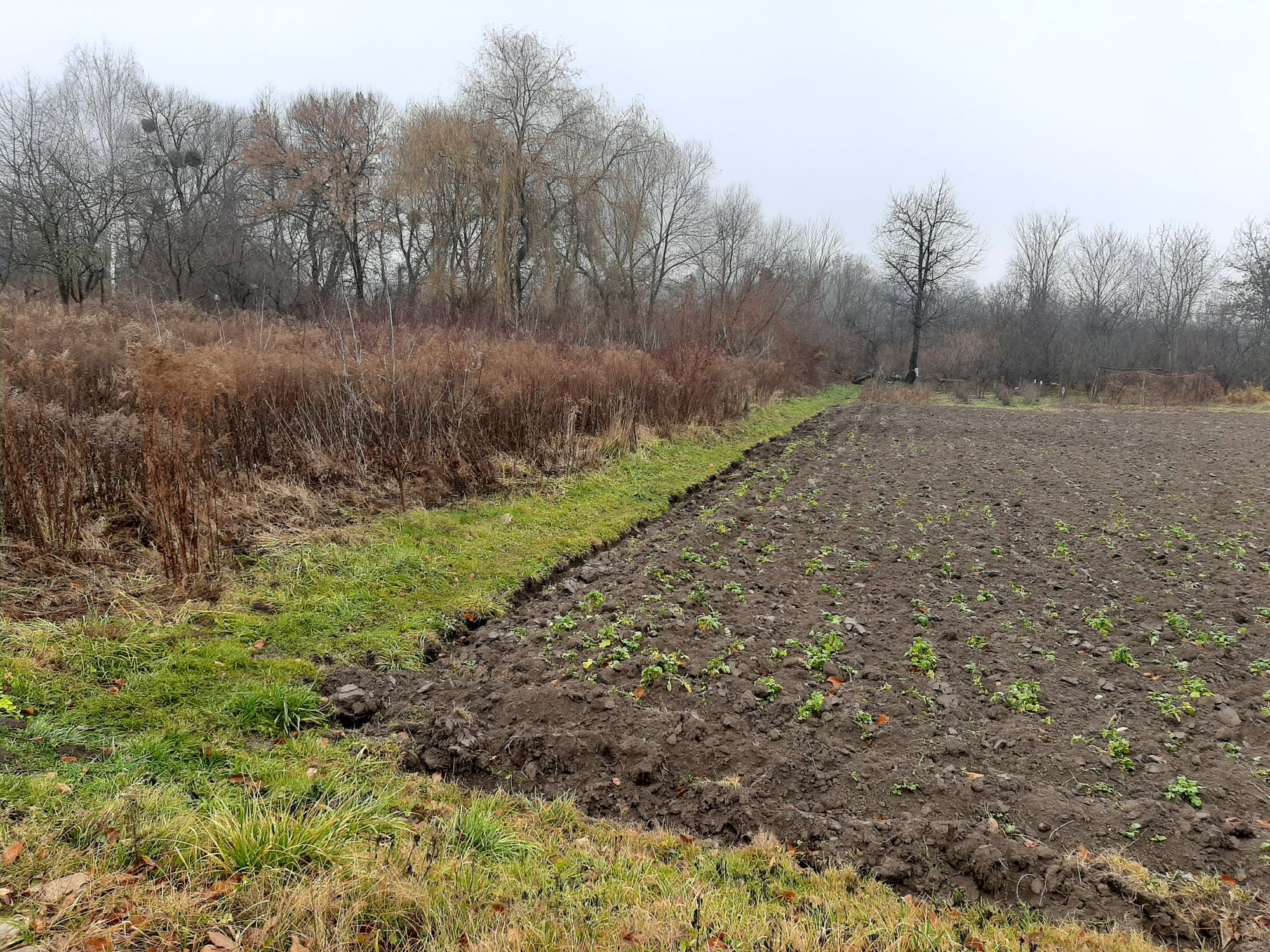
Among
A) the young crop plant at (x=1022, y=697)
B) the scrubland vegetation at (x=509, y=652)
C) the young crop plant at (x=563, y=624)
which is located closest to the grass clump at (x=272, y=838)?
the scrubland vegetation at (x=509, y=652)

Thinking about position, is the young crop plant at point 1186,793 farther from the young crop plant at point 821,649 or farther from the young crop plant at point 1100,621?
the young crop plant at point 1100,621

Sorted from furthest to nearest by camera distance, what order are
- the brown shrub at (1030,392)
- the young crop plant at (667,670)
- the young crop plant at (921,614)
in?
the brown shrub at (1030,392) < the young crop plant at (921,614) < the young crop plant at (667,670)

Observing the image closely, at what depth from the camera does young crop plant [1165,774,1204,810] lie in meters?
3.12

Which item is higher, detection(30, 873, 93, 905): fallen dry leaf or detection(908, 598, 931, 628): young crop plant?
detection(30, 873, 93, 905): fallen dry leaf

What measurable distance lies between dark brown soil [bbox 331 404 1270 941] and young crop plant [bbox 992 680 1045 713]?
0.03 m

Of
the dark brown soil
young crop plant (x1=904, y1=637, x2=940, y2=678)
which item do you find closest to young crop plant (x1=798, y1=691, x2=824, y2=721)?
the dark brown soil

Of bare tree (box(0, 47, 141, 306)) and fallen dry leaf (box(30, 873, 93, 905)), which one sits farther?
bare tree (box(0, 47, 141, 306))

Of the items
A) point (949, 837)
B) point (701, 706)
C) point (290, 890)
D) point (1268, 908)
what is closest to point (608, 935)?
point (290, 890)

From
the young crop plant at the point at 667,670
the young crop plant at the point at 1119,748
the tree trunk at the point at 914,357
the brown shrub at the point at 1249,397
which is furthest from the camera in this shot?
the tree trunk at the point at 914,357

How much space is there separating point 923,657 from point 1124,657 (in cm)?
136

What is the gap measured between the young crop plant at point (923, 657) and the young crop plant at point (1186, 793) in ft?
4.36

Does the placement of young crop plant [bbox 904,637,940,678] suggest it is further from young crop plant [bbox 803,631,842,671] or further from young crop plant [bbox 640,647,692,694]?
young crop plant [bbox 640,647,692,694]

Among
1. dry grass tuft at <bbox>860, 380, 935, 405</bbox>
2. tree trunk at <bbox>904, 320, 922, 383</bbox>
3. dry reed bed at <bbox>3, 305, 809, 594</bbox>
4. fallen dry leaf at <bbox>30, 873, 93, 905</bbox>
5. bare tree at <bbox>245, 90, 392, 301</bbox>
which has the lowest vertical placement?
fallen dry leaf at <bbox>30, 873, 93, 905</bbox>

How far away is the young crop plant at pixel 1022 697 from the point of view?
13.0 feet
